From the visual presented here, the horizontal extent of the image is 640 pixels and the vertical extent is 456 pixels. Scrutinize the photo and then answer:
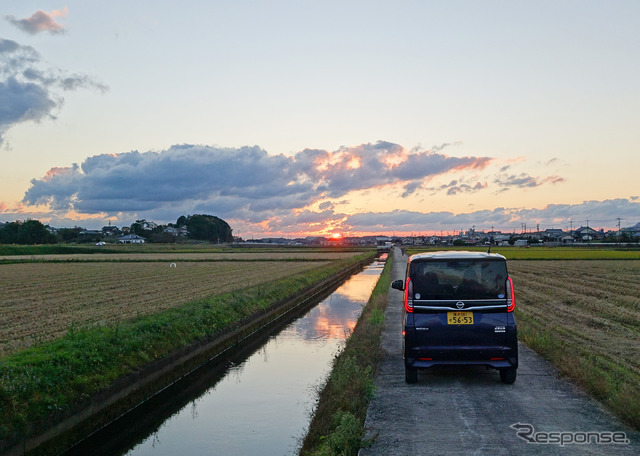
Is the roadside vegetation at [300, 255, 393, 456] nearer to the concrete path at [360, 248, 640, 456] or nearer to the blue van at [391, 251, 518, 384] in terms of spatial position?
the concrete path at [360, 248, 640, 456]

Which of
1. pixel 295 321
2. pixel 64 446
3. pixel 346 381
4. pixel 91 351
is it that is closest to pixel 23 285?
pixel 295 321

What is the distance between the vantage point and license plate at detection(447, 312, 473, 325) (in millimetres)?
8745

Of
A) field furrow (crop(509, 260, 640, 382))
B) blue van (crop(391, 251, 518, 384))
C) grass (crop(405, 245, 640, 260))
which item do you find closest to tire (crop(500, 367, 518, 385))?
blue van (crop(391, 251, 518, 384))

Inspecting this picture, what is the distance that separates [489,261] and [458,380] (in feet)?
7.54

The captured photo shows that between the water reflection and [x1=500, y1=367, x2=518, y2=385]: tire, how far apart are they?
3579mm

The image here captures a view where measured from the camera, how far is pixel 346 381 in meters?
9.01

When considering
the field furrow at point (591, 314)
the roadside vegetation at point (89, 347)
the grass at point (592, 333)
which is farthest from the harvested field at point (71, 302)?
the field furrow at point (591, 314)

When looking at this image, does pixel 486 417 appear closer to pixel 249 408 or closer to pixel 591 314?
pixel 249 408

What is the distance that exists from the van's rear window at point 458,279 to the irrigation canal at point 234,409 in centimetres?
328

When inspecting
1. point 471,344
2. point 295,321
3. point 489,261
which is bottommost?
point 295,321

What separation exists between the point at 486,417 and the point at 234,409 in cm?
544

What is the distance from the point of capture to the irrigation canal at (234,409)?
8.91 metres

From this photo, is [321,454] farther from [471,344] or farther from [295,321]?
[295,321]

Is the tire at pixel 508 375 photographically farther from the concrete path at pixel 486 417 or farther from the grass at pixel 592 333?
the grass at pixel 592 333
